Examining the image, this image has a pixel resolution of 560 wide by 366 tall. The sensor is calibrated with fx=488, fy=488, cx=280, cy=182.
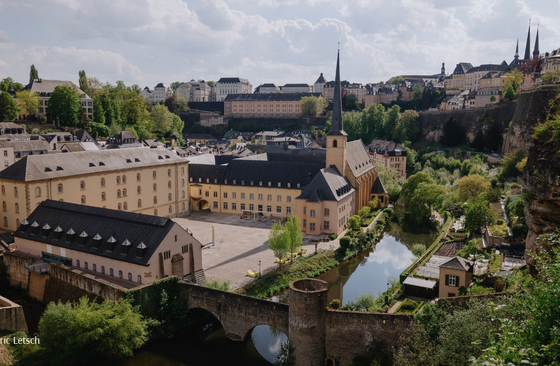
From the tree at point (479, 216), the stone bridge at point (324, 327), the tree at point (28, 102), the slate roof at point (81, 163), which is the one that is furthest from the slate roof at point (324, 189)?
the tree at point (28, 102)

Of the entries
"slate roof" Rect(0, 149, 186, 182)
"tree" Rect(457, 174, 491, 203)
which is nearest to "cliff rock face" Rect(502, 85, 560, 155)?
"tree" Rect(457, 174, 491, 203)

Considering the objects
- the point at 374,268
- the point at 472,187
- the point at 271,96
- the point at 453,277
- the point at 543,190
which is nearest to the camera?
the point at 543,190

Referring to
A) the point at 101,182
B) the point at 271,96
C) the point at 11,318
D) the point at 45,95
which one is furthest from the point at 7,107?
the point at 271,96

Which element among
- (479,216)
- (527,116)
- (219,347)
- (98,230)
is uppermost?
(527,116)

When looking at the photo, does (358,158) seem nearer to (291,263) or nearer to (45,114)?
(291,263)

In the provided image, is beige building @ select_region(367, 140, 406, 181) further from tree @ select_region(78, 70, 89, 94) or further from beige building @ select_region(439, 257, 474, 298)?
tree @ select_region(78, 70, 89, 94)

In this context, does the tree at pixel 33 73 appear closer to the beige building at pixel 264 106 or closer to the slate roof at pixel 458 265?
the beige building at pixel 264 106

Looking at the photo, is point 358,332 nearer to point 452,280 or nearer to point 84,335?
point 452,280

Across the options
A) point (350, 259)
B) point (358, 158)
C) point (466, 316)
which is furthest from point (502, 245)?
point (358, 158)
